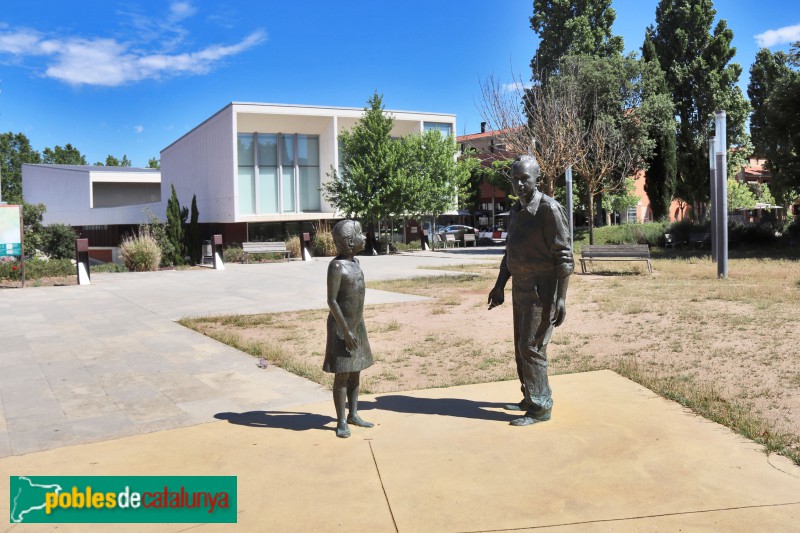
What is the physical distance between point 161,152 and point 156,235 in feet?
61.7

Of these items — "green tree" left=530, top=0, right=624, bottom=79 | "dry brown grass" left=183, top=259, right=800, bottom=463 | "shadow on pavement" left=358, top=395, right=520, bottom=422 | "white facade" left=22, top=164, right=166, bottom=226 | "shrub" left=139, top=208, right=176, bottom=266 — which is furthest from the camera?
"white facade" left=22, top=164, right=166, bottom=226

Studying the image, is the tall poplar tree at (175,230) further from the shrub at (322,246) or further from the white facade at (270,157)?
the shrub at (322,246)

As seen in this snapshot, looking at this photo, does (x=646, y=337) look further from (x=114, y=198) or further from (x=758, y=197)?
(x=758, y=197)

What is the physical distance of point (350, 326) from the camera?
449 centimetres

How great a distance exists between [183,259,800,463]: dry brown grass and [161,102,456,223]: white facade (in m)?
20.0

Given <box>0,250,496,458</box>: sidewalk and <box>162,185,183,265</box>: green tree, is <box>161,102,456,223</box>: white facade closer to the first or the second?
<box>162,185,183,265</box>: green tree

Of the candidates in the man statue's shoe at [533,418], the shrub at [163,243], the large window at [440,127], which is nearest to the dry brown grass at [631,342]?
the man statue's shoe at [533,418]

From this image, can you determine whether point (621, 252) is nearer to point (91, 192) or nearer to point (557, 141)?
point (557, 141)

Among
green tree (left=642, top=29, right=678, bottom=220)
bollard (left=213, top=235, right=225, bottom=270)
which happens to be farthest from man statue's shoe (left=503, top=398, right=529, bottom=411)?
green tree (left=642, top=29, right=678, bottom=220)

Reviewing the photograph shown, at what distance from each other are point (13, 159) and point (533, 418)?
76564 millimetres

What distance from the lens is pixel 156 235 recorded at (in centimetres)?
2694

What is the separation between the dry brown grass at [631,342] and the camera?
554 centimetres

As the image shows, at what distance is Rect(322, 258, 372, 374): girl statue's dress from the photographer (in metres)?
4.43

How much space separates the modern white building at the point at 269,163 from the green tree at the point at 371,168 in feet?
11.0
